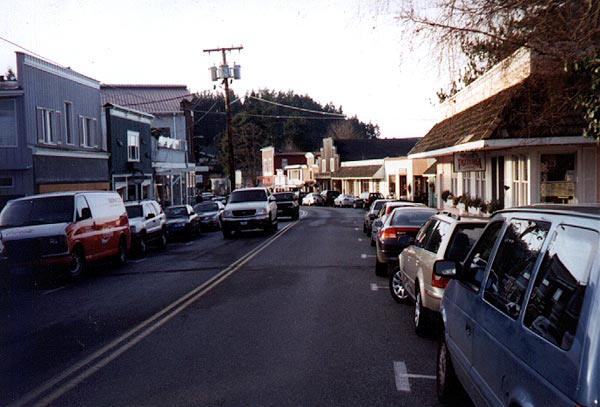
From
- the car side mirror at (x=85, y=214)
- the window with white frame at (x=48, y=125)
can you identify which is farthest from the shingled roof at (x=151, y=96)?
the car side mirror at (x=85, y=214)

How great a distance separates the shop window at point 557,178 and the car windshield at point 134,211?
46.5ft

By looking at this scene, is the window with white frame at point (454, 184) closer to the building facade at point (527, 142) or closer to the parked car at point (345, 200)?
the building facade at point (527, 142)

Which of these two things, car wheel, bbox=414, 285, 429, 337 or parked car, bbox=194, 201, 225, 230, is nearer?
car wheel, bbox=414, 285, 429, 337

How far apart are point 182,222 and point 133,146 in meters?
14.1

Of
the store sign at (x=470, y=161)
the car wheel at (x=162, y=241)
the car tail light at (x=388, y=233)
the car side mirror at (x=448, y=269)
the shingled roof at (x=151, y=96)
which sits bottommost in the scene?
the car wheel at (x=162, y=241)

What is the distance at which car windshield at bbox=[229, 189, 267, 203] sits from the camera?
29734 mm

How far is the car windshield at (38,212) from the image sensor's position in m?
16.3

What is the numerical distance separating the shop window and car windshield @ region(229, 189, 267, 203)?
49.3 ft

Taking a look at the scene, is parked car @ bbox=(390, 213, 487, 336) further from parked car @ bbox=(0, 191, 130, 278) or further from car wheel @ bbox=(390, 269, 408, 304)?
parked car @ bbox=(0, 191, 130, 278)

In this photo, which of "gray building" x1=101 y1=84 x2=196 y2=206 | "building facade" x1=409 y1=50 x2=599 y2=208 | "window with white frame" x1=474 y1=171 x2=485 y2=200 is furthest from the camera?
"gray building" x1=101 y1=84 x2=196 y2=206

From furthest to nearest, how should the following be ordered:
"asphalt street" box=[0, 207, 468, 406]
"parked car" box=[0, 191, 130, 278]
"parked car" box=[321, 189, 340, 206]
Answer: "parked car" box=[321, 189, 340, 206], "parked car" box=[0, 191, 130, 278], "asphalt street" box=[0, 207, 468, 406]

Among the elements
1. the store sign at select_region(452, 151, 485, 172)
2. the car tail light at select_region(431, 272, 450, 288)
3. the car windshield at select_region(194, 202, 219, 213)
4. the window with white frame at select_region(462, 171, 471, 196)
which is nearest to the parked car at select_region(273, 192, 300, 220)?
the car windshield at select_region(194, 202, 219, 213)

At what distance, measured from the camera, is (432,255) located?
8891 millimetres

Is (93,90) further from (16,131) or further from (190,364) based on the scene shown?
(190,364)
